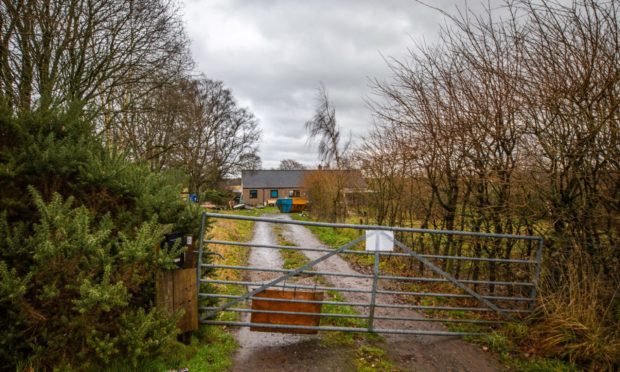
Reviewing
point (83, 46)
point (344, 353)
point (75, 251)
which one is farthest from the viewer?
point (83, 46)

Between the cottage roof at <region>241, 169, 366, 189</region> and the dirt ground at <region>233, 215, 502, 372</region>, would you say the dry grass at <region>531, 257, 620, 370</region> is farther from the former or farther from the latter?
the cottage roof at <region>241, 169, 366, 189</region>

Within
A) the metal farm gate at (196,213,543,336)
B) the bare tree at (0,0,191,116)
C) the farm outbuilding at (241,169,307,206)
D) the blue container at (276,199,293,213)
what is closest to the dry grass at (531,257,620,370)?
the metal farm gate at (196,213,543,336)

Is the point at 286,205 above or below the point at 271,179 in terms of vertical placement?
below

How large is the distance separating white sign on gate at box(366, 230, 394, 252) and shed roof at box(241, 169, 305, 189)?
4983 cm

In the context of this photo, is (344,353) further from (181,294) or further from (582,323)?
(582,323)

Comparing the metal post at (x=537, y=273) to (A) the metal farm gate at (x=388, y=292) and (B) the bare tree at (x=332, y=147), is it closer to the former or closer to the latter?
(A) the metal farm gate at (x=388, y=292)

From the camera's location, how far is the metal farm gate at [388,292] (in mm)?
4113

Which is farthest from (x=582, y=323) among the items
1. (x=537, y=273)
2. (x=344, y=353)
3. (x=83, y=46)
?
(x=83, y=46)

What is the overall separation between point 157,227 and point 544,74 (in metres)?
5.39

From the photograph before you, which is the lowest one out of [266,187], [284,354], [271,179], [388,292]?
[284,354]

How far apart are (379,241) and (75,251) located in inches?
132

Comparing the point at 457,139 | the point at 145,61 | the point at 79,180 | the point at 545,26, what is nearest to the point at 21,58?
the point at 145,61

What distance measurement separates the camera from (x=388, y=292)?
13.6 ft

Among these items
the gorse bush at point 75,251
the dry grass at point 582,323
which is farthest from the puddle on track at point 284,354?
the dry grass at point 582,323
